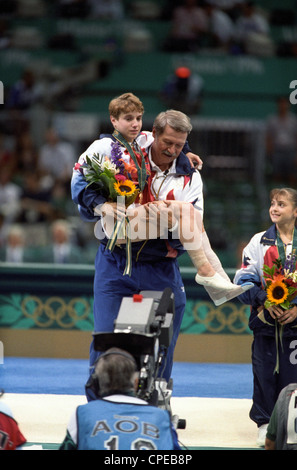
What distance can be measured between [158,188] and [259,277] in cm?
105

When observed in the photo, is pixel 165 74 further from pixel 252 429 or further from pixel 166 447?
pixel 166 447

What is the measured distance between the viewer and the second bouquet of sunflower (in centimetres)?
477

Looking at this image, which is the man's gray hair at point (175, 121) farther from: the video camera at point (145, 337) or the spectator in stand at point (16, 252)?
the spectator in stand at point (16, 252)

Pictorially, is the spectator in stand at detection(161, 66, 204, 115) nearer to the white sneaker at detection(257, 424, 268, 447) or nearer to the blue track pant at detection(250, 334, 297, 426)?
the blue track pant at detection(250, 334, 297, 426)

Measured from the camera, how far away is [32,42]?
1453 cm

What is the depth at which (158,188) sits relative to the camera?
200 inches

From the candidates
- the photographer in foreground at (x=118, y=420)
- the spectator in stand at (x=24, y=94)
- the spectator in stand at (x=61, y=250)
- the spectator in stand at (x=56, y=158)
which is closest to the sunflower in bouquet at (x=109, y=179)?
the photographer in foreground at (x=118, y=420)

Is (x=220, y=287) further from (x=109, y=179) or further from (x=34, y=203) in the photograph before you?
(x=34, y=203)

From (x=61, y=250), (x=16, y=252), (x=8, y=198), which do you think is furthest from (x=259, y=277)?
(x=8, y=198)

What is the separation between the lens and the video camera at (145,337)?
413 cm

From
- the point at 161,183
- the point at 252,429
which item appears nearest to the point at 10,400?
the point at 252,429

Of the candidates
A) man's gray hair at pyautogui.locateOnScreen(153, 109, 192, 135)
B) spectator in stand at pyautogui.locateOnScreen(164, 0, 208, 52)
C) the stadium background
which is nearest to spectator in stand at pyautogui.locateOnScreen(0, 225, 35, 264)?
the stadium background

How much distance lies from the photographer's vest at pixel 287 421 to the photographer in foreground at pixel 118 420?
0.81m

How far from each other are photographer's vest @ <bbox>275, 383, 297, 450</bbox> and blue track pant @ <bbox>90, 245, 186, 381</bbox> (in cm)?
92
